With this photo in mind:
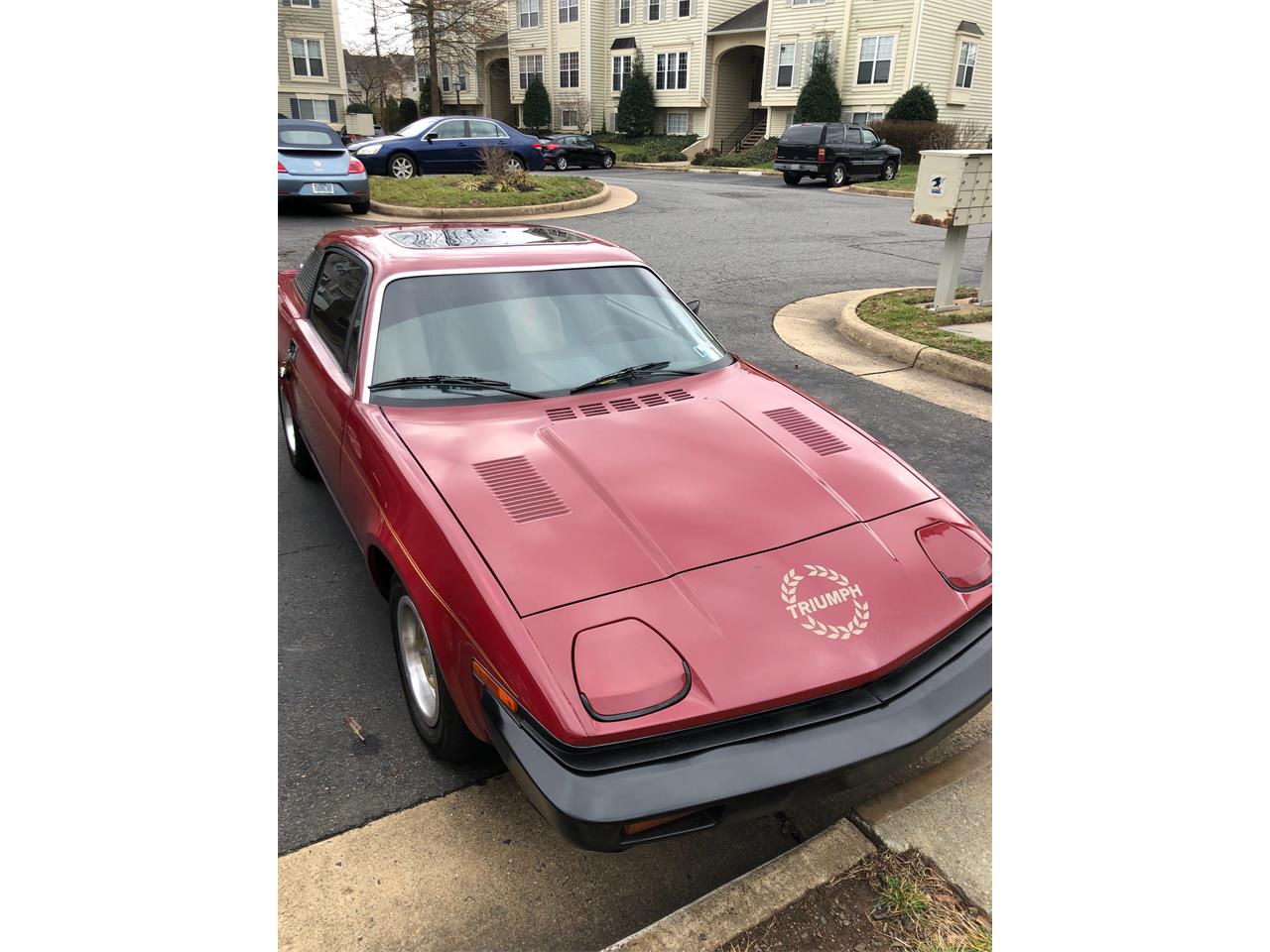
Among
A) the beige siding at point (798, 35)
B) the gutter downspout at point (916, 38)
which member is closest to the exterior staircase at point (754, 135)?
the beige siding at point (798, 35)

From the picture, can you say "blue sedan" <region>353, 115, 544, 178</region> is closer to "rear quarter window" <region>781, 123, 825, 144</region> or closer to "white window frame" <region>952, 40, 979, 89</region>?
"rear quarter window" <region>781, 123, 825, 144</region>

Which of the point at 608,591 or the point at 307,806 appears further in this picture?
the point at 307,806

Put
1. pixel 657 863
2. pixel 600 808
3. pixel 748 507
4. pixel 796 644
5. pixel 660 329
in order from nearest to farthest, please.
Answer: pixel 600 808 → pixel 796 644 → pixel 657 863 → pixel 748 507 → pixel 660 329

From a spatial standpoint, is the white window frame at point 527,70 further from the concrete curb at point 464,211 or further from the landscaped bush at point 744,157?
the concrete curb at point 464,211

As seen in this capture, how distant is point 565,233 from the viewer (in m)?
4.27

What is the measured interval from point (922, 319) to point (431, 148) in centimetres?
1385

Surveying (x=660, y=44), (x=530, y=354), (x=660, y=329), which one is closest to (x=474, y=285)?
(x=530, y=354)

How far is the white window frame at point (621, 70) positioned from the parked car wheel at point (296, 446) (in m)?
36.4

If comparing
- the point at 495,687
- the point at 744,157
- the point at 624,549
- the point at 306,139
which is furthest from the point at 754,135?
the point at 495,687

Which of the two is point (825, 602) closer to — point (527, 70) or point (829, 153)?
point (829, 153)

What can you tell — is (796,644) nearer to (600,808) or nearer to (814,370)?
(600,808)

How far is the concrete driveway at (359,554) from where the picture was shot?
2627mm

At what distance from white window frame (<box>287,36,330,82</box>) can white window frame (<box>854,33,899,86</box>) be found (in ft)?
74.9

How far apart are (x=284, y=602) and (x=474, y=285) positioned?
1.57 m
